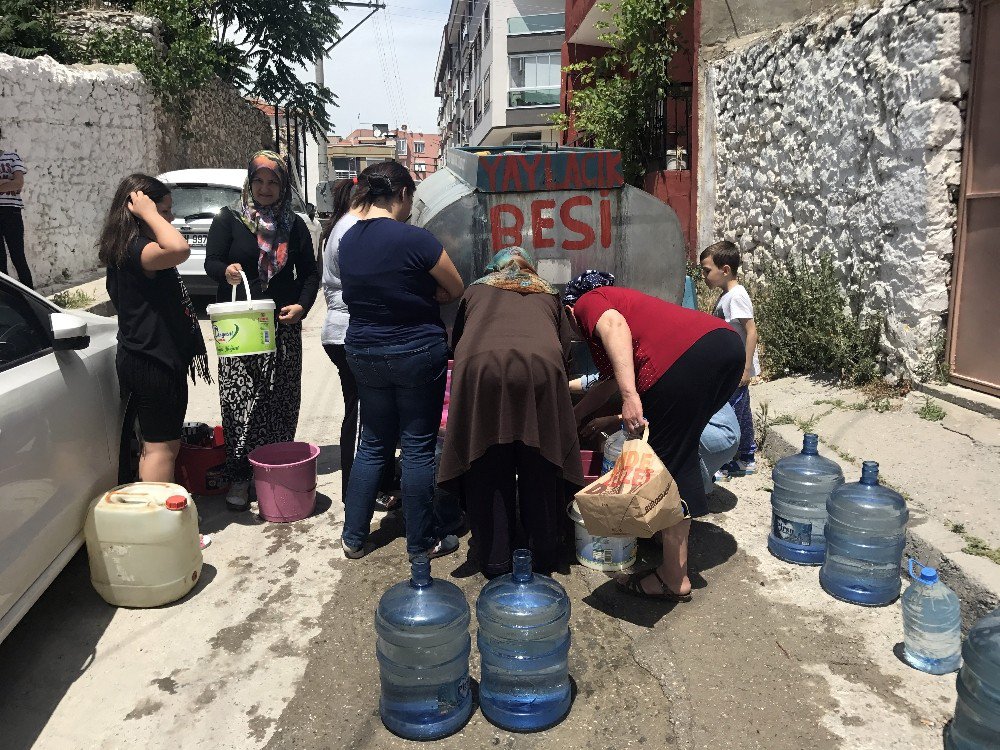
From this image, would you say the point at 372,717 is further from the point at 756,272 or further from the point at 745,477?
the point at 756,272

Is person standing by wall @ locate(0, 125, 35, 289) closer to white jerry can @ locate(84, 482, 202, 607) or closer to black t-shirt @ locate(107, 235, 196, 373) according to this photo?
black t-shirt @ locate(107, 235, 196, 373)

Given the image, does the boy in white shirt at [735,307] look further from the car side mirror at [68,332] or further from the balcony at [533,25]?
the balcony at [533,25]

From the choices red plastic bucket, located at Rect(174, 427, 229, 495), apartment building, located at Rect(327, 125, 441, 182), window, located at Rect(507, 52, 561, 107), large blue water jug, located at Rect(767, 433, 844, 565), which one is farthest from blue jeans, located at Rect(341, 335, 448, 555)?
apartment building, located at Rect(327, 125, 441, 182)

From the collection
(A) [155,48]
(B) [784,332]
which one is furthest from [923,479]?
(A) [155,48]

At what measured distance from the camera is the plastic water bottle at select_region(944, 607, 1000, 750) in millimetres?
2254

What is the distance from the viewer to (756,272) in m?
8.05

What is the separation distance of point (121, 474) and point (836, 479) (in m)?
3.64

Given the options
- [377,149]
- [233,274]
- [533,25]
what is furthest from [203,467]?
[377,149]

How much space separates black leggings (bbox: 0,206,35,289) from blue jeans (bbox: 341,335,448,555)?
6.14 metres

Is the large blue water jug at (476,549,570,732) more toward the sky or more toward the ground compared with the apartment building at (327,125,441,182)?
more toward the ground

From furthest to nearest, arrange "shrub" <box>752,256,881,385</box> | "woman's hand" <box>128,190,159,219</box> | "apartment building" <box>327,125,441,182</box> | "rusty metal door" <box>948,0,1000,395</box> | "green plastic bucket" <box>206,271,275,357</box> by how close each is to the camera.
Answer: "apartment building" <box>327,125,441,182</box> < "shrub" <box>752,256,881,385</box> < "rusty metal door" <box>948,0,1000,395</box> < "green plastic bucket" <box>206,271,275,357</box> < "woman's hand" <box>128,190,159,219</box>

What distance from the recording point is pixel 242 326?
13.2 ft

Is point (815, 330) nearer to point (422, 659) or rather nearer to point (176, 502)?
point (422, 659)

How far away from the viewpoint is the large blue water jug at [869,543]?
3406 millimetres
